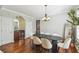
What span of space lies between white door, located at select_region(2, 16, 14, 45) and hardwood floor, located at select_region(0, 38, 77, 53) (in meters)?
0.11

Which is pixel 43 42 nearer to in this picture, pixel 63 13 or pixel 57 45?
pixel 57 45

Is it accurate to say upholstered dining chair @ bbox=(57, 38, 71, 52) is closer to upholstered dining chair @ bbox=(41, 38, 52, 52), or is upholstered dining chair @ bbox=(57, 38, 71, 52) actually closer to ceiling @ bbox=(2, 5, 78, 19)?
upholstered dining chair @ bbox=(41, 38, 52, 52)

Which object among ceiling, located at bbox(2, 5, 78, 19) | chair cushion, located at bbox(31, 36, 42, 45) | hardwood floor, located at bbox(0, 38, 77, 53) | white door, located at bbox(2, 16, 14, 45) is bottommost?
hardwood floor, located at bbox(0, 38, 77, 53)

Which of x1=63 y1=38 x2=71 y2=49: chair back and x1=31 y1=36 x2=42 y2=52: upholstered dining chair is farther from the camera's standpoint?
x1=31 y1=36 x2=42 y2=52: upholstered dining chair

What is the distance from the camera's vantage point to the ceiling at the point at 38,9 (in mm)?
2160

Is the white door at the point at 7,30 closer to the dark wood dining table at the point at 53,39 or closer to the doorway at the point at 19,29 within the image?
the doorway at the point at 19,29

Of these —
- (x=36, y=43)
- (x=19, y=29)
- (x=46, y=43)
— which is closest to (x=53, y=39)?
(x=46, y=43)

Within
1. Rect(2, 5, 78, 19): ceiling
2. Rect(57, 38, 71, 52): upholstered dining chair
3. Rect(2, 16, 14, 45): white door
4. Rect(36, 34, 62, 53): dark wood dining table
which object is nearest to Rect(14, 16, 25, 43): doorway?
Rect(2, 16, 14, 45): white door

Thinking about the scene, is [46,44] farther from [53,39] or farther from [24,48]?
[24,48]

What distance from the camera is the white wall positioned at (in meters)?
2.25

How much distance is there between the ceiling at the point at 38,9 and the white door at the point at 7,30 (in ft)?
0.88

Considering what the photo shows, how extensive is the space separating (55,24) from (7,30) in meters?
1.06

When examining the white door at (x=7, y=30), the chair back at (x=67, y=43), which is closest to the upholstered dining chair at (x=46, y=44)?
the chair back at (x=67, y=43)
